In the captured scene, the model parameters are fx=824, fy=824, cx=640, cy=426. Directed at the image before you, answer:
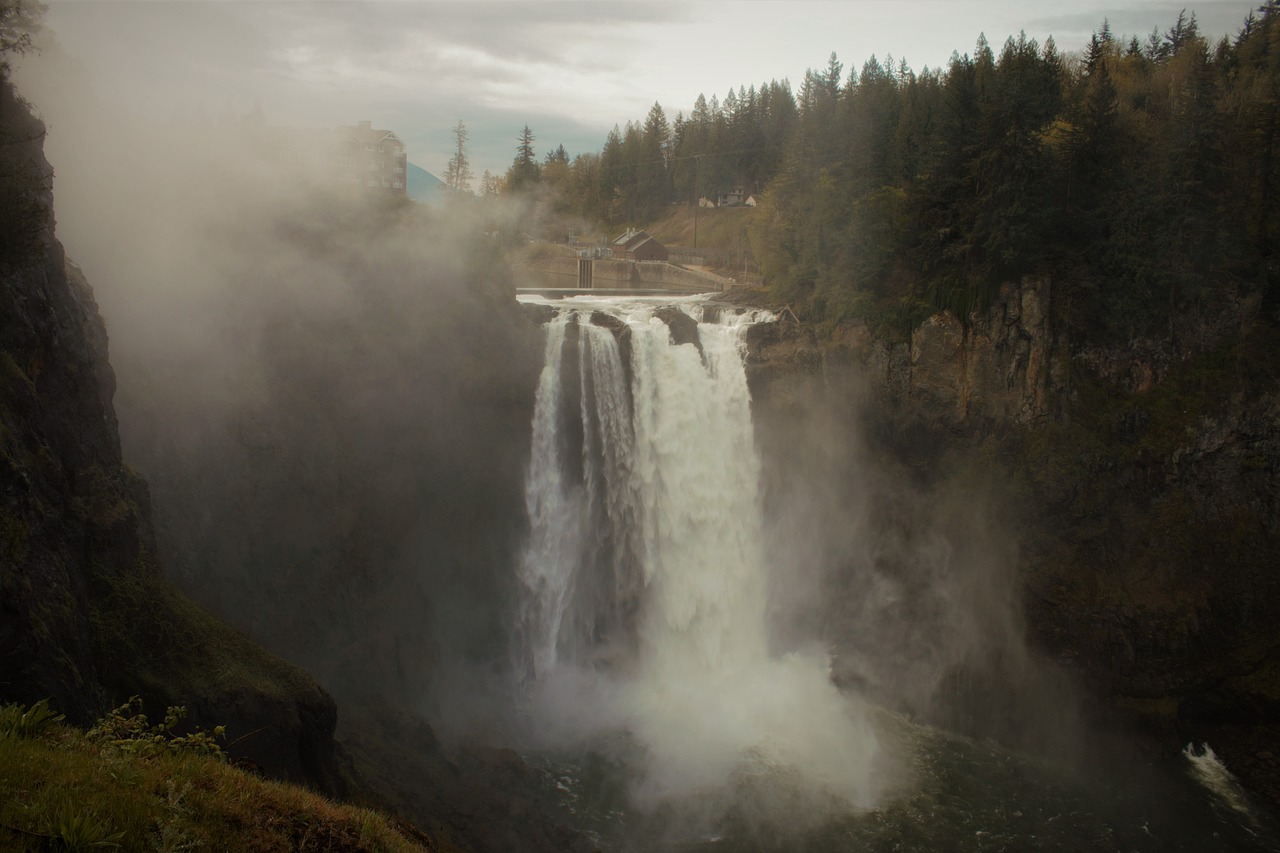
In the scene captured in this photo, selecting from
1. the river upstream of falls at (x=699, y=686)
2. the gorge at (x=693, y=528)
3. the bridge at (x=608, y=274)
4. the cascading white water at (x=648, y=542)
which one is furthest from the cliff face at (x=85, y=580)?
the bridge at (x=608, y=274)

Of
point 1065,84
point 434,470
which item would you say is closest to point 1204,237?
point 1065,84

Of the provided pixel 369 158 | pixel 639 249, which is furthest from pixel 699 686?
pixel 639 249

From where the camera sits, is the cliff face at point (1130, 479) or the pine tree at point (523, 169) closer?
the cliff face at point (1130, 479)

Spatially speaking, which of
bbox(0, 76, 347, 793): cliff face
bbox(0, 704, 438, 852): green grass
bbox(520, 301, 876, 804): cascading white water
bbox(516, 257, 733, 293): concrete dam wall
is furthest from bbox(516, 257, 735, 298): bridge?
bbox(0, 704, 438, 852): green grass

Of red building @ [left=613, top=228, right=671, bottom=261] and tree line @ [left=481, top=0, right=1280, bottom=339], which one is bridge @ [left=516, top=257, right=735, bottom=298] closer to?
red building @ [left=613, top=228, right=671, bottom=261]

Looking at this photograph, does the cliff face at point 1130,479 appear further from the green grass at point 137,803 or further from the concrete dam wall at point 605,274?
the concrete dam wall at point 605,274

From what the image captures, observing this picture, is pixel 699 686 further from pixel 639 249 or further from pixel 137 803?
pixel 639 249
